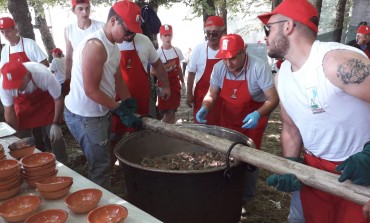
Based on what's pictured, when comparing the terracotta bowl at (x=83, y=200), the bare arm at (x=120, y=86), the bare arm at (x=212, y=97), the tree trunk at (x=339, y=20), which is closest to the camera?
the terracotta bowl at (x=83, y=200)

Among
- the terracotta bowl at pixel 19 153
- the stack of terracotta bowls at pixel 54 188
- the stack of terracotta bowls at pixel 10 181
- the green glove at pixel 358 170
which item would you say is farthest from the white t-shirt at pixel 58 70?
the green glove at pixel 358 170

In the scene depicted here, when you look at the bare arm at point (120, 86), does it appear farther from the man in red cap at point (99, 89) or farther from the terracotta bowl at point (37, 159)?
the terracotta bowl at point (37, 159)

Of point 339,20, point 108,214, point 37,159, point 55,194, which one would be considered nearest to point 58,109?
point 37,159

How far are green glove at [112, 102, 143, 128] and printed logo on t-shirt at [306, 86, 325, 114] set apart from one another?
160cm

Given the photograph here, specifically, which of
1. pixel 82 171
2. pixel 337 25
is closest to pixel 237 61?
pixel 82 171

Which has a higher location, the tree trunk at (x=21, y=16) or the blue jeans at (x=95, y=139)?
the tree trunk at (x=21, y=16)

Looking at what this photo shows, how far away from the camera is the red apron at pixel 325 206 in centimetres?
206

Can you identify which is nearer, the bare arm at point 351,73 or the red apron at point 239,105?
the bare arm at point 351,73

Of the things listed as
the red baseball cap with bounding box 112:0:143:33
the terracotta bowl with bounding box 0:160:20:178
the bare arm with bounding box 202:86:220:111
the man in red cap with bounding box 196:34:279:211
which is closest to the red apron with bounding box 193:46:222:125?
the bare arm with bounding box 202:86:220:111

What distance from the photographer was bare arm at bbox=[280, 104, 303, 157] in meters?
2.57

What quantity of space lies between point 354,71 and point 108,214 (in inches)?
60.9

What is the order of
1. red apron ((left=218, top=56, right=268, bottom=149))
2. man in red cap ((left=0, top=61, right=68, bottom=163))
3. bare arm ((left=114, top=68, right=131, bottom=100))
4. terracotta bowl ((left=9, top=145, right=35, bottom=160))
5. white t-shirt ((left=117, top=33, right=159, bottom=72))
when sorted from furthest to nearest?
white t-shirt ((left=117, top=33, right=159, bottom=72))
red apron ((left=218, top=56, right=268, bottom=149))
bare arm ((left=114, top=68, right=131, bottom=100))
man in red cap ((left=0, top=61, right=68, bottom=163))
terracotta bowl ((left=9, top=145, right=35, bottom=160))

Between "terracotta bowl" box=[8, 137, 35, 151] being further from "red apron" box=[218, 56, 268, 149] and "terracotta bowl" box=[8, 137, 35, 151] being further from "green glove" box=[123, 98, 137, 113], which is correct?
"red apron" box=[218, 56, 268, 149]

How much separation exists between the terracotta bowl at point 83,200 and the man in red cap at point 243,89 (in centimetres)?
172
